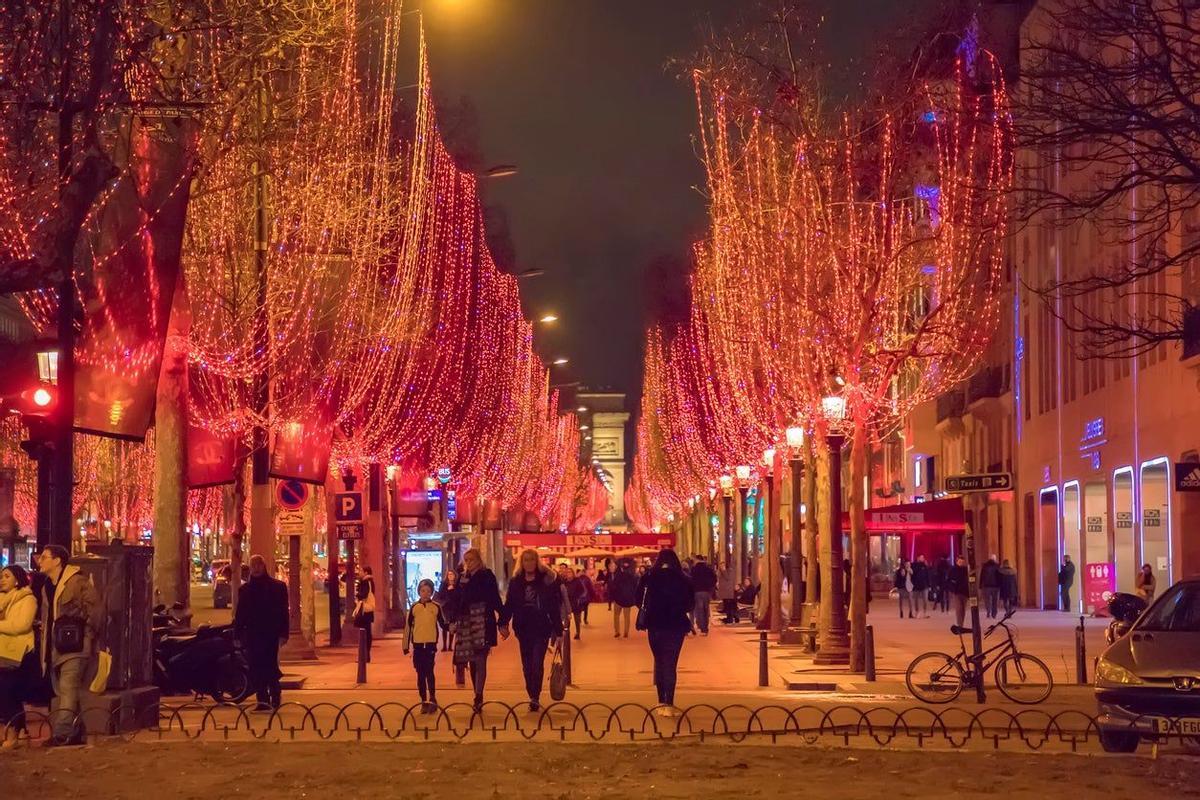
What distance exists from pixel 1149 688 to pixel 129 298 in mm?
12131

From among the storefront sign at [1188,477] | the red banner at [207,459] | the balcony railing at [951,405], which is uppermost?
the balcony railing at [951,405]

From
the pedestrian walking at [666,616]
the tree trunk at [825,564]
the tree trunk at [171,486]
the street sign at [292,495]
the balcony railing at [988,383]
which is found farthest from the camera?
the balcony railing at [988,383]

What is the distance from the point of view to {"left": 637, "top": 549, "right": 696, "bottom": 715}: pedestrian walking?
1966 cm

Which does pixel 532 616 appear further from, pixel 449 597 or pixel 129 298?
pixel 129 298

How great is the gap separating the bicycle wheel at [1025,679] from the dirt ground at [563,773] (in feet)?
22.2

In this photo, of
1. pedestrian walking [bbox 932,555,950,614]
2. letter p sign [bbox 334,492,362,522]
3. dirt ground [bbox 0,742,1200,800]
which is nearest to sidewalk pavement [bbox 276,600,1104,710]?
letter p sign [bbox 334,492,362,522]

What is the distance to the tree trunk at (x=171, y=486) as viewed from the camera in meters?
28.8

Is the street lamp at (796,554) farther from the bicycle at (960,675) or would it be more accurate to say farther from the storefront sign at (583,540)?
the storefront sign at (583,540)

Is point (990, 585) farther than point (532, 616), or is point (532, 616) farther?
point (990, 585)

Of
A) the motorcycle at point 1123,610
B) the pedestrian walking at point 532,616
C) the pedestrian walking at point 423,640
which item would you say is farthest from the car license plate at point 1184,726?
the pedestrian walking at point 423,640

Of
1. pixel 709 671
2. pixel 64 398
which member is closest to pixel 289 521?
pixel 709 671

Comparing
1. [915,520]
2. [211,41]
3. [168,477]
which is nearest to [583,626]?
[915,520]

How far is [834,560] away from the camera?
31672 millimetres

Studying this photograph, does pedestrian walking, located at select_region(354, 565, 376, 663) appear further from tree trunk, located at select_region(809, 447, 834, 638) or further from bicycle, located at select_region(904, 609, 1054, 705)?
bicycle, located at select_region(904, 609, 1054, 705)
